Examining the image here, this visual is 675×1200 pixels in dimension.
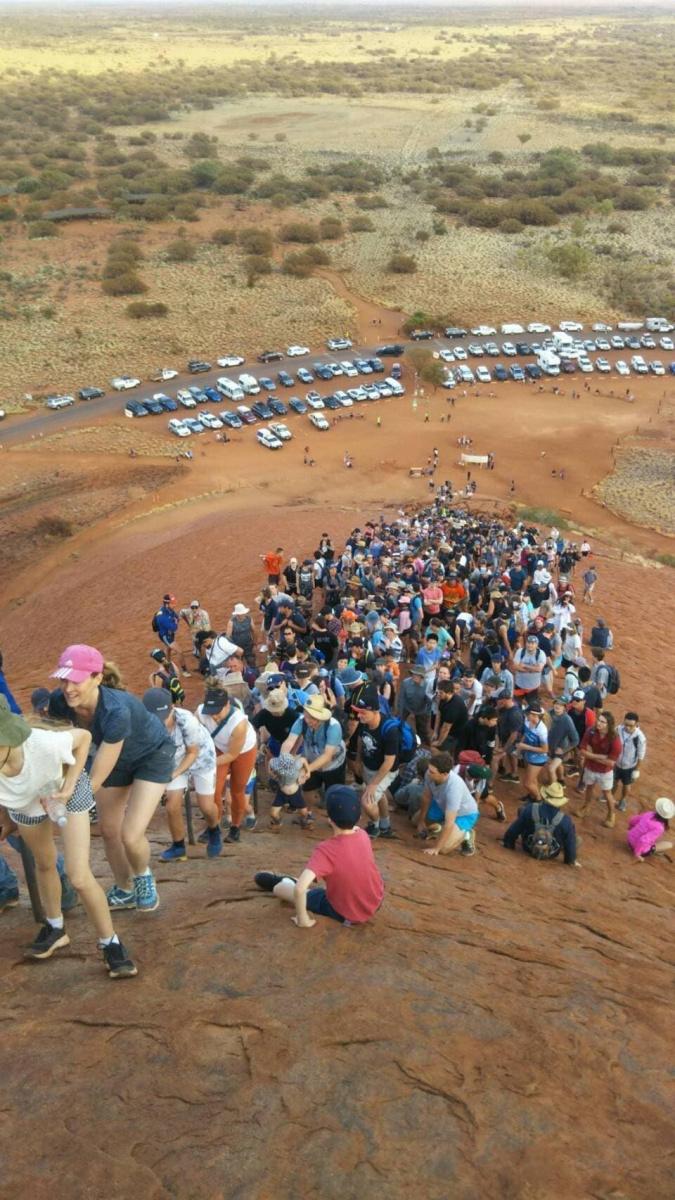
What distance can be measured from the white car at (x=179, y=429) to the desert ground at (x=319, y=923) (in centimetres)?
50

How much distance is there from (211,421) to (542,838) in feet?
122

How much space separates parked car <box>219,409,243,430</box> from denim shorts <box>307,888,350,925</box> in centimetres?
3865

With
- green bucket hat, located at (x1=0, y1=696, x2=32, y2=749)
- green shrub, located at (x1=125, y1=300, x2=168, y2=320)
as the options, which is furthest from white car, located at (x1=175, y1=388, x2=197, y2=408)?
green bucket hat, located at (x1=0, y1=696, x2=32, y2=749)

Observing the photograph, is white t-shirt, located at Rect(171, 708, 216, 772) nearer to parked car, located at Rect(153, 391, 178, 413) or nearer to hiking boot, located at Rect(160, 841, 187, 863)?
hiking boot, located at Rect(160, 841, 187, 863)

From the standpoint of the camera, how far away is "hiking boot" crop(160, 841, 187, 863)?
7.43 m

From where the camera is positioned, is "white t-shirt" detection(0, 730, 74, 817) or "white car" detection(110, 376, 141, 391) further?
"white car" detection(110, 376, 141, 391)

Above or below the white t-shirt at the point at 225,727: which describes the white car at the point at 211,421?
below

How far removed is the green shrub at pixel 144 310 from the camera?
175 ft

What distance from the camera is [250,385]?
4719 centimetres

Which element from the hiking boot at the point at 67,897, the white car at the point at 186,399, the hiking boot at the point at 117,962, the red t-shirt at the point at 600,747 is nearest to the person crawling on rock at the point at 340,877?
the hiking boot at the point at 117,962

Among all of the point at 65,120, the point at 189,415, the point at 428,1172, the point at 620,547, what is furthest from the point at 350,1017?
the point at 65,120

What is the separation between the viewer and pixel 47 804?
16.8 feet

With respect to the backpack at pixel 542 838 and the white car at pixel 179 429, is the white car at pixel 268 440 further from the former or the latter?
the backpack at pixel 542 838

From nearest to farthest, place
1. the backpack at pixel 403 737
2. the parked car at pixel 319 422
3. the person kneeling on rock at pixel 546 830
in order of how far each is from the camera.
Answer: the backpack at pixel 403 737, the person kneeling on rock at pixel 546 830, the parked car at pixel 319 422
